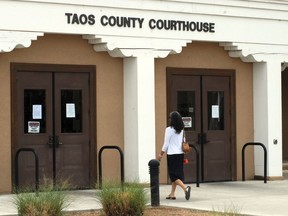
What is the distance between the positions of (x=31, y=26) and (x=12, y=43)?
1.93ft

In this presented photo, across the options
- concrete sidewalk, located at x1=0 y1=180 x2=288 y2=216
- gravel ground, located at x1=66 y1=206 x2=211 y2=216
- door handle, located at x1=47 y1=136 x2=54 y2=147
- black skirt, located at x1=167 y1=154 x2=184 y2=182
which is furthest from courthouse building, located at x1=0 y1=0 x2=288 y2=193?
gravel ground, located at x1=66 y1=206 x2=211 y2=216

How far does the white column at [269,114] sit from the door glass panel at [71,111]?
5.16 meters

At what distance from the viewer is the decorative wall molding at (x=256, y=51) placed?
870 inches

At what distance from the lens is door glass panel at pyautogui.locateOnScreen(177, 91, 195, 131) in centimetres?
2164

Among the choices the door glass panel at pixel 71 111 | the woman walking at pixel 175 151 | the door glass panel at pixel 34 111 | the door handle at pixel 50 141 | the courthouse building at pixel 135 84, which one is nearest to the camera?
the woman walking at pixel 175 151

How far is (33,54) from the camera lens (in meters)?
19.3

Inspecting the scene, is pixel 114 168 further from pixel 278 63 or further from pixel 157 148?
pixel 278 63

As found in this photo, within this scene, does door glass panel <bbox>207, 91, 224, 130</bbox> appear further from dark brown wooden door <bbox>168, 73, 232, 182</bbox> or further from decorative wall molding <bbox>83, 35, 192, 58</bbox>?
Answer: decorative wall molding <bbox>83, 35, 192, 58</bbox>

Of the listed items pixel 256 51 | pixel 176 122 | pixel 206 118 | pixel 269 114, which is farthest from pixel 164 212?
pixel 256 51

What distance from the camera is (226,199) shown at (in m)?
17.9

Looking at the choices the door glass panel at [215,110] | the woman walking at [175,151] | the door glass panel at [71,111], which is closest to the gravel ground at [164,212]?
the woman walking at [175,151]

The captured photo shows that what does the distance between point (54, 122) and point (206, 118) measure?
430cm

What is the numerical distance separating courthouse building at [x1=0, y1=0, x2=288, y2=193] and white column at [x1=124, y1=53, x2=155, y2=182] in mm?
24

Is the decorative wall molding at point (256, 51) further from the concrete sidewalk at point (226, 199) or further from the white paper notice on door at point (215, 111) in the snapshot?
the concrete sidewalk at point (226, 199)
